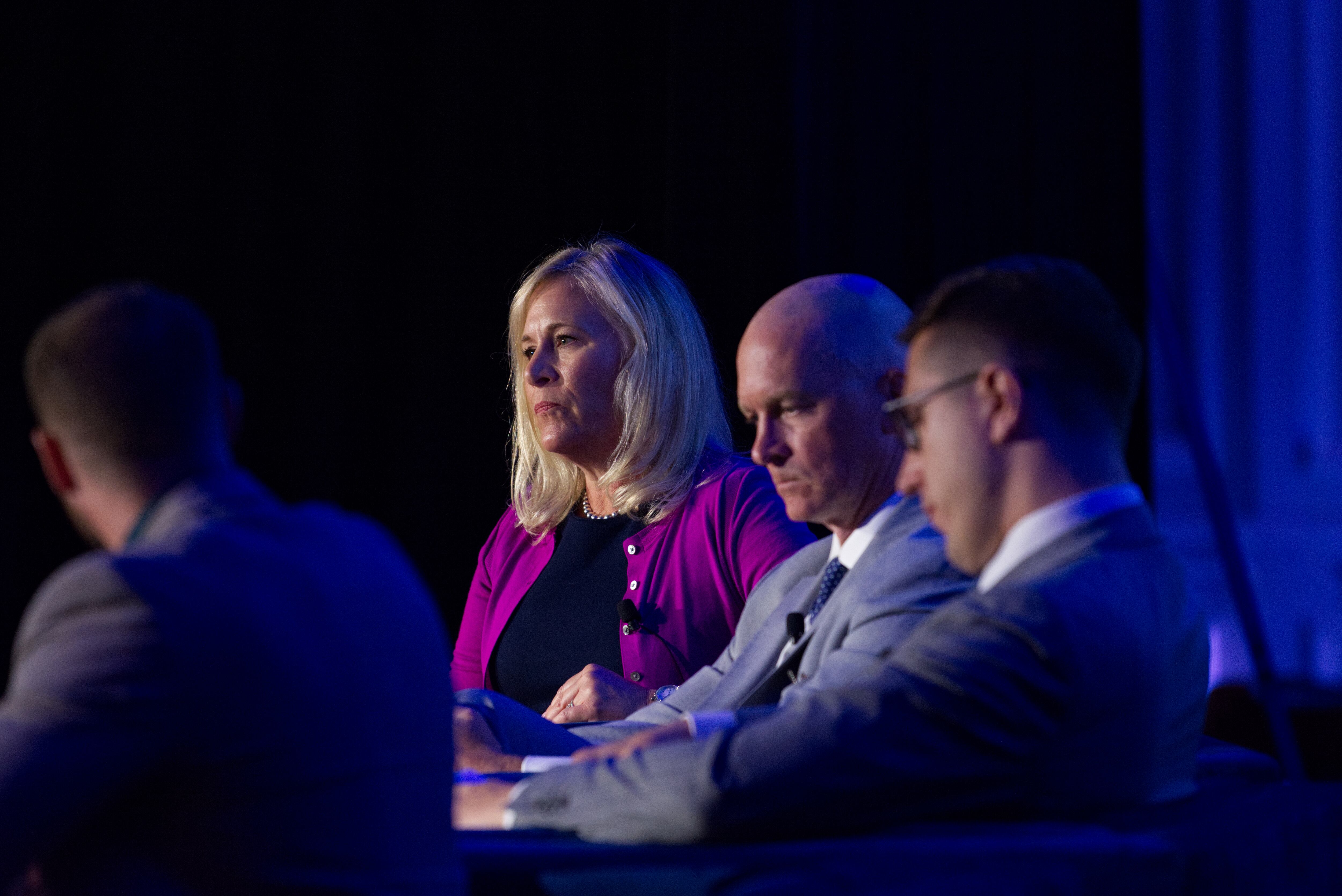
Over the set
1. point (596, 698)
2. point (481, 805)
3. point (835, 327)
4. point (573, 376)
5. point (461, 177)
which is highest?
point (461, 177)

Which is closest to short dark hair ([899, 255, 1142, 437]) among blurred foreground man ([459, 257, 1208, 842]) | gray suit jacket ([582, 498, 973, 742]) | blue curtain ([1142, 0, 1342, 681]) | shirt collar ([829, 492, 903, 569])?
blurred foreground man ([459, 257, 1208, 842])

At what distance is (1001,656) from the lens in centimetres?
119

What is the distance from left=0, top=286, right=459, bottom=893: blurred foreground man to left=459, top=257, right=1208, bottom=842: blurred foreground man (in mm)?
262

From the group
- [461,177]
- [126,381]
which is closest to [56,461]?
[126,381]

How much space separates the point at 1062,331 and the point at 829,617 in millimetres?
507

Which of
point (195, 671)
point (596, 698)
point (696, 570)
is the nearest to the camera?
point (195, 671)

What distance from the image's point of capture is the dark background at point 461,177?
3.28 m

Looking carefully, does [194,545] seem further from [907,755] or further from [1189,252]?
[1189,252]

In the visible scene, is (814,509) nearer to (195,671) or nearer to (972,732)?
(972,732)

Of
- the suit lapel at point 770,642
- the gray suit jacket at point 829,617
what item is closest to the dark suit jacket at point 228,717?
the gray suit jacket at point 829,617

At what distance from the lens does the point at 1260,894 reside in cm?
127

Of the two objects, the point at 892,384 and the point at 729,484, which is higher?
the point at 892,384

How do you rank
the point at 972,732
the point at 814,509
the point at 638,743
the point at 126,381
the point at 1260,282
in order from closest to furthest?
the point at 126,381, the point at 972,732, the point at 638,743, the point at 814,509, the point at 1260,282

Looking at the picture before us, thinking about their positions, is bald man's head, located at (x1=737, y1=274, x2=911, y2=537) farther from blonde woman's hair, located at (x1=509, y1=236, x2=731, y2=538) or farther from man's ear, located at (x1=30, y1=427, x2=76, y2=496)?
man's ear, located at (x1=30, y1=427, x2=76, y2=496)
